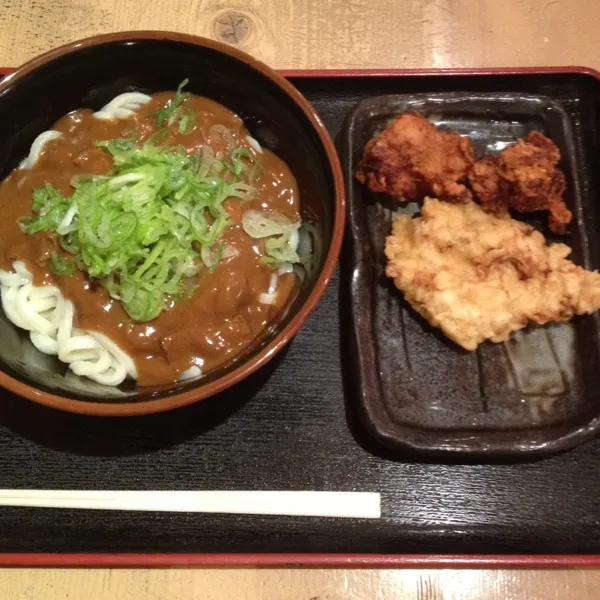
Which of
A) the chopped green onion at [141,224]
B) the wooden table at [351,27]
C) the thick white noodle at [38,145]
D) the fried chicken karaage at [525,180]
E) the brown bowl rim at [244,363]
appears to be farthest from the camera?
the wooden table at [351,27]

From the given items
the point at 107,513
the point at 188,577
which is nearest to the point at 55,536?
the point at 107,513

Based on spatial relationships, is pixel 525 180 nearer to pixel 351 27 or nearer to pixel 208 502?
pixel 351 27

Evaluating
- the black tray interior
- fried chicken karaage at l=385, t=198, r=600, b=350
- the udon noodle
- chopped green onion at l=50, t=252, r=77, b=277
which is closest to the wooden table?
fried chicken karaage at l=385, t=198, r=600, b=350

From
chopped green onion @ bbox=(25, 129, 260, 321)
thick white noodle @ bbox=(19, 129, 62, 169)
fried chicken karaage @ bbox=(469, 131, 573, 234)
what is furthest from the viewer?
fried chicken karaage @ bbox=(469, 131, 573, 234)

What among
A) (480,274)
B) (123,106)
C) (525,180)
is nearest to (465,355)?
(480,274)

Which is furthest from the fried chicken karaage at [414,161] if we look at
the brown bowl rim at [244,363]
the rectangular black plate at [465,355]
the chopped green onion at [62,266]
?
the chopped green onion at [62,266]

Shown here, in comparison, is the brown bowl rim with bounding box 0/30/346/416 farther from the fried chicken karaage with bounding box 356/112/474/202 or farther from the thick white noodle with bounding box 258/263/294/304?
the fried chicken karaage with bounding box 356/112/474/202

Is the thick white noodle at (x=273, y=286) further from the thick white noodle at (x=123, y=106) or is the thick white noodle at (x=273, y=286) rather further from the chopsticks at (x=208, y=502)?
the thick white noodle at (x=123, y=106)
